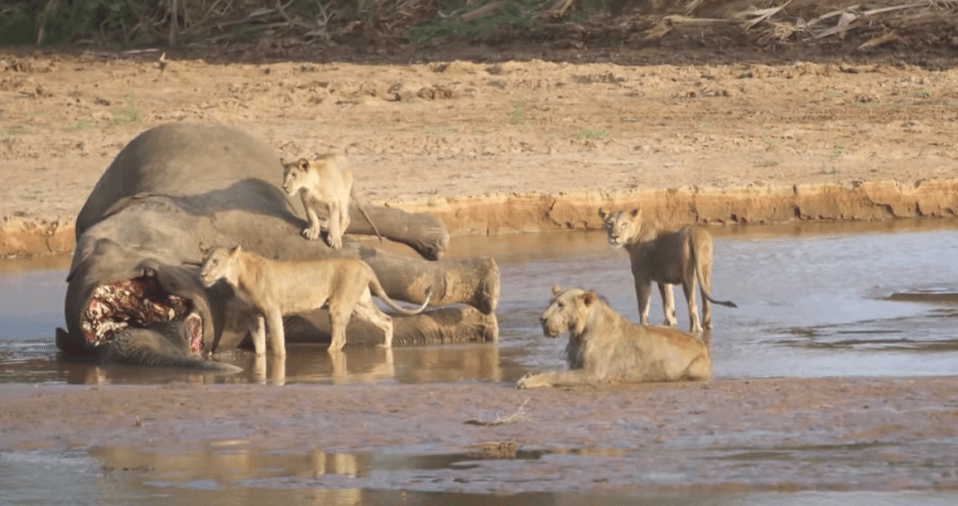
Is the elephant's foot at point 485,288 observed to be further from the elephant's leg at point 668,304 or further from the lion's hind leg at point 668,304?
the elephant's leg at point 668,304

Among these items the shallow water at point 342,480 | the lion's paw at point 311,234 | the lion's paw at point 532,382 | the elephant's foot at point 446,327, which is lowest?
the shallow water at point 342,480

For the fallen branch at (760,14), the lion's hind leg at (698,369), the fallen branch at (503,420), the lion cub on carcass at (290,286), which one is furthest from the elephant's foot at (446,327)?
the fallen branch at (760,14)

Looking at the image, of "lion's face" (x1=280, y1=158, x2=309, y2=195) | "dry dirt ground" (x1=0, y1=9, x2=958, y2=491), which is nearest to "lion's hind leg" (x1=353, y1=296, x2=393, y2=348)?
"lion's face" (x1=280, y1=158, x2=309, y2=195)

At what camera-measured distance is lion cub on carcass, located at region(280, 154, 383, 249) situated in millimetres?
11820

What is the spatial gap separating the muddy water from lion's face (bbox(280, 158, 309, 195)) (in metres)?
1.07

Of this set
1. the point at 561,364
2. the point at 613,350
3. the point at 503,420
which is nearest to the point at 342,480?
the point at 503,420

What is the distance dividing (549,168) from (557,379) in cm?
918

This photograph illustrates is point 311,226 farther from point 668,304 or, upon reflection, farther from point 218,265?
point 668,304

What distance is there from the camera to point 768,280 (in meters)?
13.3

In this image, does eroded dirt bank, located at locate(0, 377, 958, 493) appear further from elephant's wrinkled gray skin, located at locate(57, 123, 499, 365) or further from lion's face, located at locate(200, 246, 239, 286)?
elephant's wrinkled gray skin, located at locate(57, 123, 499, 365)

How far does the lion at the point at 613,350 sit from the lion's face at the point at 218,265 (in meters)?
2.25

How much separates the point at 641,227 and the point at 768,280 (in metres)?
1.71

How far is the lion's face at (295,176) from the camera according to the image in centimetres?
1179

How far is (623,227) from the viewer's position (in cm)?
1187
